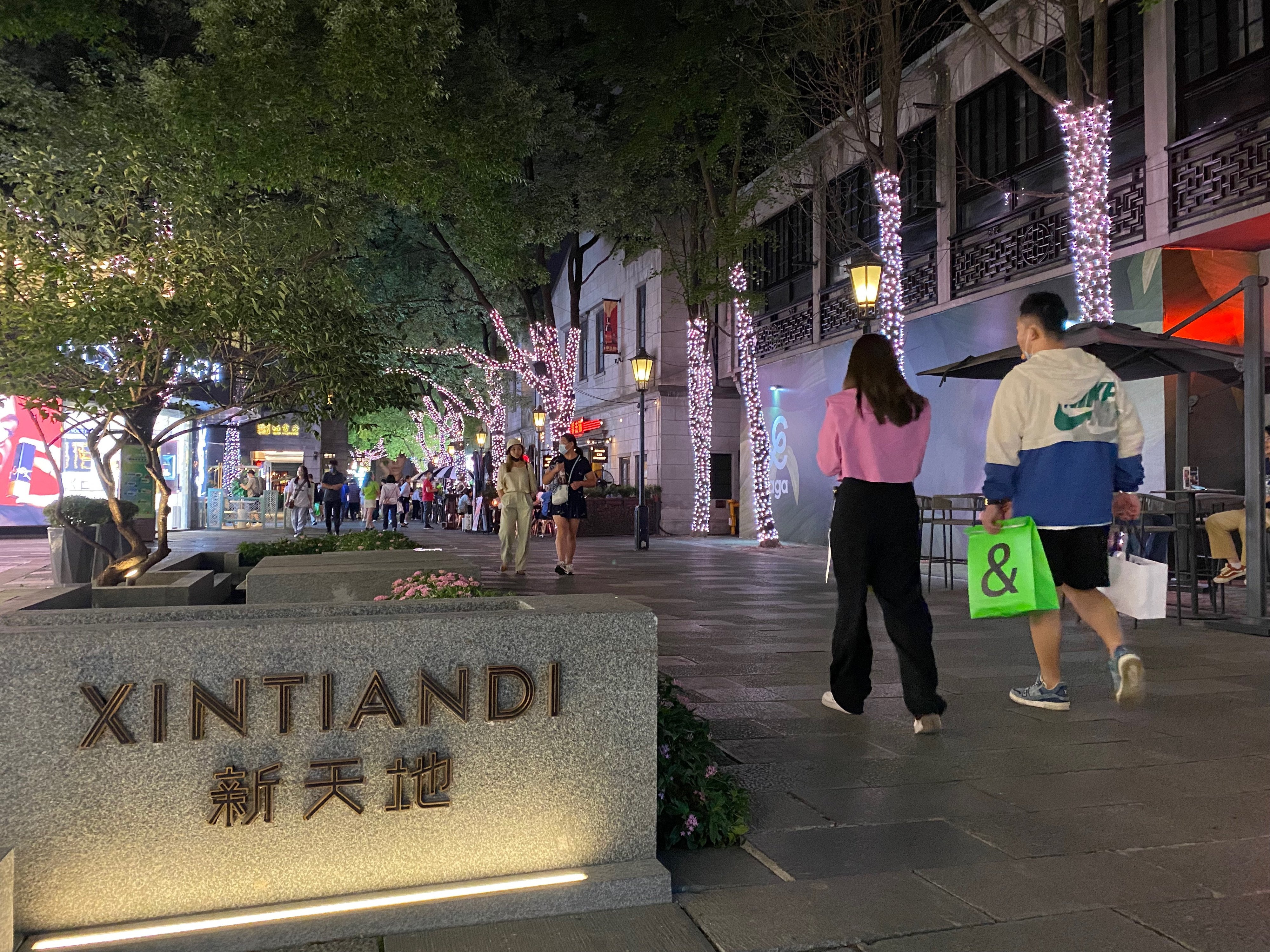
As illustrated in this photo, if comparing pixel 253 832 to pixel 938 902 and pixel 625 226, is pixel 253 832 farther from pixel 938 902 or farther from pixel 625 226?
pixel 625 226

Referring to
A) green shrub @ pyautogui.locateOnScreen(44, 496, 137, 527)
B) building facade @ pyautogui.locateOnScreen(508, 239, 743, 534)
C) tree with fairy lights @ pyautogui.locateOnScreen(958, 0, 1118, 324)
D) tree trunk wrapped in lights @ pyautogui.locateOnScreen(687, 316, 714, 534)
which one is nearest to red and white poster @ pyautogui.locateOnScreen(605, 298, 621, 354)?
building facade @ pyautogui.locateOnScreen(508, 239, 743, 534)

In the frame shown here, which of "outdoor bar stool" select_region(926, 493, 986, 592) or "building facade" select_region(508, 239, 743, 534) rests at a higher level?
"building facade" select_region(508, 239, 743, 534)

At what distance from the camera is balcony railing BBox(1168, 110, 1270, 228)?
36.9ft

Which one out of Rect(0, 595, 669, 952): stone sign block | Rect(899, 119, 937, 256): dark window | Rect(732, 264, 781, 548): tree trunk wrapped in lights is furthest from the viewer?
Rect(732, 264, 781, 548): tree trunk wrapped in lights

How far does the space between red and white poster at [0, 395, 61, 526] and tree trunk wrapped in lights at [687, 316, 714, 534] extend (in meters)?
14.4

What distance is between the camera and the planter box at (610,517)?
26797 mm

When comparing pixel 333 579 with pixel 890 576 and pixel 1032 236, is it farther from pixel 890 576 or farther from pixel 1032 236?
pixel 1032 236

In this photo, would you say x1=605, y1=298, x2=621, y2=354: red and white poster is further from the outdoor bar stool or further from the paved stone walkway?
the paved stone walkway

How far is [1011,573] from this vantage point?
4664 mm

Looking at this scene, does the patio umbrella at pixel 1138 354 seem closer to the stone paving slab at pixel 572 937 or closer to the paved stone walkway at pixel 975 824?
the paved stone walkway at pixel 975 824

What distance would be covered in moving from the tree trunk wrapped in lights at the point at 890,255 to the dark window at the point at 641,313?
49.5 ft

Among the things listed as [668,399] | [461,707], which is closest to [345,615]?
[461,707]

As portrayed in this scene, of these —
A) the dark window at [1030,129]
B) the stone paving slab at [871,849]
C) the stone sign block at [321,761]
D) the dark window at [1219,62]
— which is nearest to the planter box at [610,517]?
the dark window at [1030,129]

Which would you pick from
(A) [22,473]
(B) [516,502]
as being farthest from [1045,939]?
(A) [22,473]
